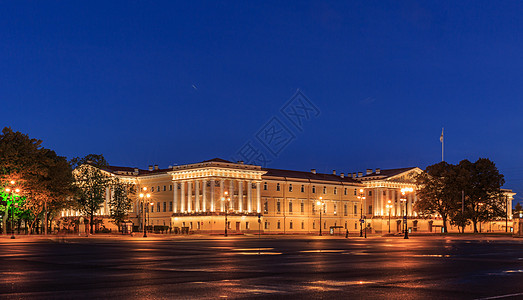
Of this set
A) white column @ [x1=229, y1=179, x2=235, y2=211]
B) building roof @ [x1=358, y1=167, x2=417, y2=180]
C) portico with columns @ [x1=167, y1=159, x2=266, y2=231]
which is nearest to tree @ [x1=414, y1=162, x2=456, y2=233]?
portico with columns @ [x1=167, y1=159, x2=266, y2=231]

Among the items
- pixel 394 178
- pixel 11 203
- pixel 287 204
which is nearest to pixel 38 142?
pixel 11 203

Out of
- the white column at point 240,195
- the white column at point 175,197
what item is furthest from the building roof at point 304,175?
the white column at point 175,197

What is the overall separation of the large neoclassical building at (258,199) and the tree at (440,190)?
4.95 metres

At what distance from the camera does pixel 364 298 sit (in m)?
14.3

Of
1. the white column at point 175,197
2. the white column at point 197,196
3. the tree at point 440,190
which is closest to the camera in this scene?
the tree at point 440,190

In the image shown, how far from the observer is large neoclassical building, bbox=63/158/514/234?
118 m

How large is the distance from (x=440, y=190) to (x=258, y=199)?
115 ft

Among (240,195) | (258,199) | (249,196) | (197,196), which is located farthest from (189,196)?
(258,199)

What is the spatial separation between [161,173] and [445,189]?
186 ft

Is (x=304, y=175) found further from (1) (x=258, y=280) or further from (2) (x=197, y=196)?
(1) (x=258, y=280)

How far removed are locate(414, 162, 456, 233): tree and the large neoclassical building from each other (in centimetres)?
495

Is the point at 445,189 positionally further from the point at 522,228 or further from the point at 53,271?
the point at 53,271

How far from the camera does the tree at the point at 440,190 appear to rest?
110062mm

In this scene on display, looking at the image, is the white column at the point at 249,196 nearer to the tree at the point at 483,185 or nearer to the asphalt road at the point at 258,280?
the tree at the point at 483,185
